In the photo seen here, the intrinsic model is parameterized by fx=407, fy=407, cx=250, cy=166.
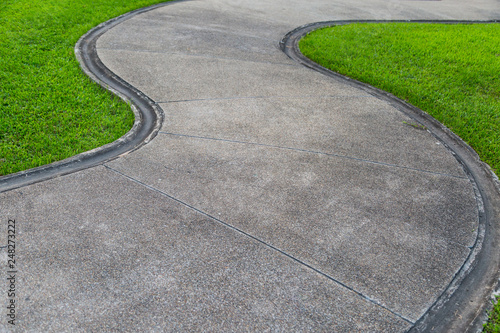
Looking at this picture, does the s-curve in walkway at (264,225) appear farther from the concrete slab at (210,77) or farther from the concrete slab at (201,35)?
the concrete slab at (201,35)

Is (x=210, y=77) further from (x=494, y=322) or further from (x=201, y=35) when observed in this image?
(x=494, y=322)

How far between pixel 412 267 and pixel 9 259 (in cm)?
333

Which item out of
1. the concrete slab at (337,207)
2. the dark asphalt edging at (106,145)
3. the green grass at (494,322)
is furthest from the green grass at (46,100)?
the green grass at (494,322)

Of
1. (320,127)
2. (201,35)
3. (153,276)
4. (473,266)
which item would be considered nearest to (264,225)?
(153,276)

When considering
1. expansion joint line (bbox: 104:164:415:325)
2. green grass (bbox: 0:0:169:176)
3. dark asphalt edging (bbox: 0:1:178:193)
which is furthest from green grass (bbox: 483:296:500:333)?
green grass (bbox: 0:0:169:176)

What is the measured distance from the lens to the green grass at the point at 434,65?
6.23m

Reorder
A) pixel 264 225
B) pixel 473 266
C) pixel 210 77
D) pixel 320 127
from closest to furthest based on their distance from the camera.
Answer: pixel 473 266
pixel 264 225
pixel 320 127
pixel 210 77

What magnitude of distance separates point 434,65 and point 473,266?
5476mm

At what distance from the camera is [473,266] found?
11.8 feet

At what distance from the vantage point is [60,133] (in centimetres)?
510

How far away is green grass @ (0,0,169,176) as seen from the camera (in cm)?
482

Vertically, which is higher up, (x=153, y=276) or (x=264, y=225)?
(x=264, y=225)

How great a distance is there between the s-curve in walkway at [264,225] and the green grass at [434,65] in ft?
1.81

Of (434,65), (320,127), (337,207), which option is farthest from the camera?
(434,65)
